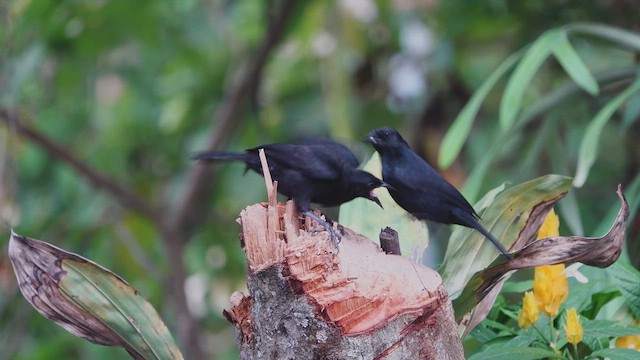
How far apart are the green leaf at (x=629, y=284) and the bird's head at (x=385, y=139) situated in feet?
1.43

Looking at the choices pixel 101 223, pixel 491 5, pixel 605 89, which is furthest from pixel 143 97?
pixel 605 89

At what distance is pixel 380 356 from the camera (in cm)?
128

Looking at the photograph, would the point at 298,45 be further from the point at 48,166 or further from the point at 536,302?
the point at 536,302

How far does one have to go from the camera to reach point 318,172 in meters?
1.64

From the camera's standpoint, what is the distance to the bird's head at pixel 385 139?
1.76 metres

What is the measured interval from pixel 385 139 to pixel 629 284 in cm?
50

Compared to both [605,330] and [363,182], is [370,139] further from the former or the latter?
[605,330]

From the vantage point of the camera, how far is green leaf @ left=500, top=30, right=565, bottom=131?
246cm

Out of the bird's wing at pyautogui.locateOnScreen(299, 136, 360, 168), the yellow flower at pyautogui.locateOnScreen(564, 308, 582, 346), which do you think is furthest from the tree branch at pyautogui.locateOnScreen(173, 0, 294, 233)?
the yellow flower at pyautogui.locateOnScreen(564, 308, 582, 346)

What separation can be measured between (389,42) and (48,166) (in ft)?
5.04

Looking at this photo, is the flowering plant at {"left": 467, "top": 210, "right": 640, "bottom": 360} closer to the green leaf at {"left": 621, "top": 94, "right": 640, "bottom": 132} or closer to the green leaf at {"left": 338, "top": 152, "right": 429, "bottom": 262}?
the green leaf at {"left": 338, "top": 152, "right": 429, "bottom": 262}

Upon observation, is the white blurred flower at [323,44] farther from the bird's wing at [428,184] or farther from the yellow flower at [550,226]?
the yellow flower at [550,226]

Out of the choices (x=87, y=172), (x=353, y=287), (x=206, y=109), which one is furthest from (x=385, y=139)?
(x=206, y=109)

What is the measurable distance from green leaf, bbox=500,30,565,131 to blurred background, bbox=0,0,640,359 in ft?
2.65
